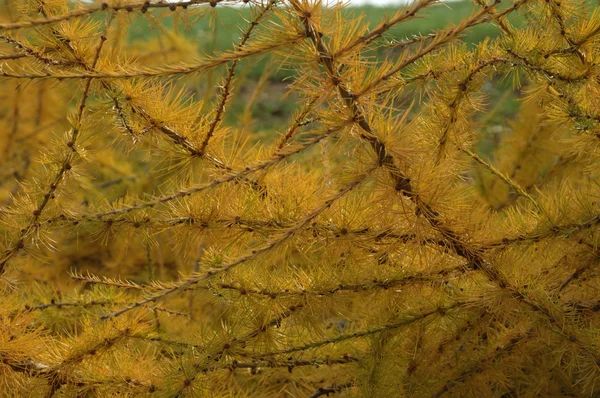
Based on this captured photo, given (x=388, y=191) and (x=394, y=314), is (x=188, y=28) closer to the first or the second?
(x=388, y=191)

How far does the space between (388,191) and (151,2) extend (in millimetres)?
365

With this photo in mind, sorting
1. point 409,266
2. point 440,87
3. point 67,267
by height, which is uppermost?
point 440,87

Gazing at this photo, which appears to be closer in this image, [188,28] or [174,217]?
[188,28]

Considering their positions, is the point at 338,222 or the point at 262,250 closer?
the point at 262,250

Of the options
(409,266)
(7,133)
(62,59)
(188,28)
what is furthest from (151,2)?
(7,133)

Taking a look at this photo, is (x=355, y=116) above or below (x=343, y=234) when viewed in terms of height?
above

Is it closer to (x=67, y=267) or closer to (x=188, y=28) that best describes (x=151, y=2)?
(x=188, y=28)

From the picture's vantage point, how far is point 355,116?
33.5 inches

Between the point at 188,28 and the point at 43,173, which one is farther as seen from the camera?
the point at 43,173

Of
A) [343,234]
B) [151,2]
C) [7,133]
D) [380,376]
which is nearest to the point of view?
[151,2]

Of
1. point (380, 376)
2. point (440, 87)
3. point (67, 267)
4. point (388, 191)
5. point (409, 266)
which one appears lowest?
point (67, 267)

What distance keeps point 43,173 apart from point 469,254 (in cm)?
65

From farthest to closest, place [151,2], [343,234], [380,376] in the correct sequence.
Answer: [380,376], [343,234], [151,2]

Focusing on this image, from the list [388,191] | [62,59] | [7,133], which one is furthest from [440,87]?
[7,133]
